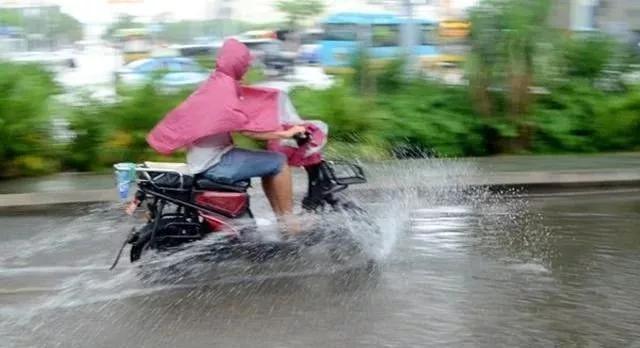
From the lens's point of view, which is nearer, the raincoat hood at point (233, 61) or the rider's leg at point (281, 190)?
the raincoat hood at point (233, 61)

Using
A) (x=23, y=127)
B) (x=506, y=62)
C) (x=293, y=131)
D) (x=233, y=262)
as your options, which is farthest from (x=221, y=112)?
(x=506, y=62)

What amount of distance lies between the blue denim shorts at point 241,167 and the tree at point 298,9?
269 inches

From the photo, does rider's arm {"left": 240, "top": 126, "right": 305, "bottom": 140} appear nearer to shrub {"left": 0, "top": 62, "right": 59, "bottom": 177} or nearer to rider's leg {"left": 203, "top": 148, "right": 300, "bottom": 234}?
rider's leg {"left": 203, "top": 148, "right": 300, "bottom": 234}

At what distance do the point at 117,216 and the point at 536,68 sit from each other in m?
5.90

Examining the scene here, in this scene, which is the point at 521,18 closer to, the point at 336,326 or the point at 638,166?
the point at 638,166

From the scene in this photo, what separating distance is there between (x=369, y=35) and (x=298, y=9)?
1066mm

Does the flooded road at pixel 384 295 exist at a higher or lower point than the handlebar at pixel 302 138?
lower

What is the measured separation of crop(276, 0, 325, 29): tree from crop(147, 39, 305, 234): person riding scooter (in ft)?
22.1

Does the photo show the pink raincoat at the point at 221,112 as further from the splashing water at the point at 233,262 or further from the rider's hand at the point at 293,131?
the splashing water at the point at 233,262

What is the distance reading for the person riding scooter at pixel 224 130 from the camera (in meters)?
7.25

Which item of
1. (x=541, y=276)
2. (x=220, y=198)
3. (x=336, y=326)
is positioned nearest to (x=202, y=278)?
(x=220, y=198)

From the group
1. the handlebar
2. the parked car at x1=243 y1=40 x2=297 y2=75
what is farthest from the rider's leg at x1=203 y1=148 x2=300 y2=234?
the parked car at x1=243 y1=40 x2=297 y2=75

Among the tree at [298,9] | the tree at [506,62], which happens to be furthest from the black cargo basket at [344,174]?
the tree at [298,9]

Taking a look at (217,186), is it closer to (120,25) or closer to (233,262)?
(233,262)
